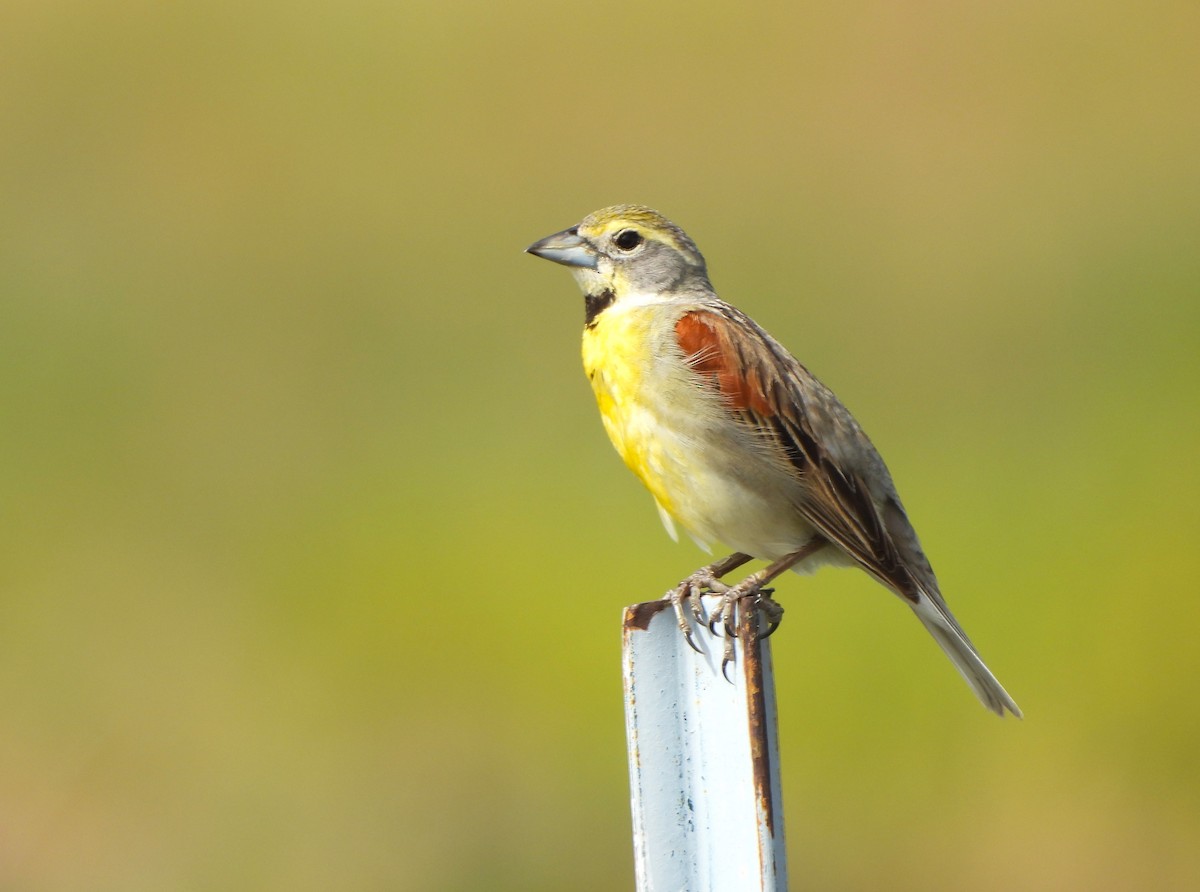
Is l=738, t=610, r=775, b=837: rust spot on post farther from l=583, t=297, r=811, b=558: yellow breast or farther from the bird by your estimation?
l=583, t=297, r=811, b=558: yellow breast

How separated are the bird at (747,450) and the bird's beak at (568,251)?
315mm

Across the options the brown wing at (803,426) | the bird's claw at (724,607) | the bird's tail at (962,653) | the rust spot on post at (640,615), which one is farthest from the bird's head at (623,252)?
the rust spot on post at (640,615)

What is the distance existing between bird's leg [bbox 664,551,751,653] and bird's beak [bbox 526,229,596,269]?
1.01 m

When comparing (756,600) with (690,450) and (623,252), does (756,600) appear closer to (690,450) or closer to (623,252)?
(690,450)

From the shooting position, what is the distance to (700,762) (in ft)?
10.7

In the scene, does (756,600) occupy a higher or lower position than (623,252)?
lower

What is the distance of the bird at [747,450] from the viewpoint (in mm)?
5059

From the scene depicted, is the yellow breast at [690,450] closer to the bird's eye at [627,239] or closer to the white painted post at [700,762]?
the bird's eye at [627,239]

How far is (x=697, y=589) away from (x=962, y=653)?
3.38 ft

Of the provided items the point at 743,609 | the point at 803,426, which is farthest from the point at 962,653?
the point at 743,609

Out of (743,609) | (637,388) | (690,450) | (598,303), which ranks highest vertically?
(598,303)

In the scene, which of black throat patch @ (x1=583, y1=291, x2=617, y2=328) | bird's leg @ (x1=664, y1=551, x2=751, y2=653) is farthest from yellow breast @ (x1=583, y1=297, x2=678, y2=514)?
bird's leg @ (x1=664, y1=551, x2=751, y2=653)

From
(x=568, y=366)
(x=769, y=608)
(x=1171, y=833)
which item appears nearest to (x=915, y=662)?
(x=1171, y=833)

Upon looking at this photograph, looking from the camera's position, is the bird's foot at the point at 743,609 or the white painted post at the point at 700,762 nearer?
the white painted post at the point at 700,762
